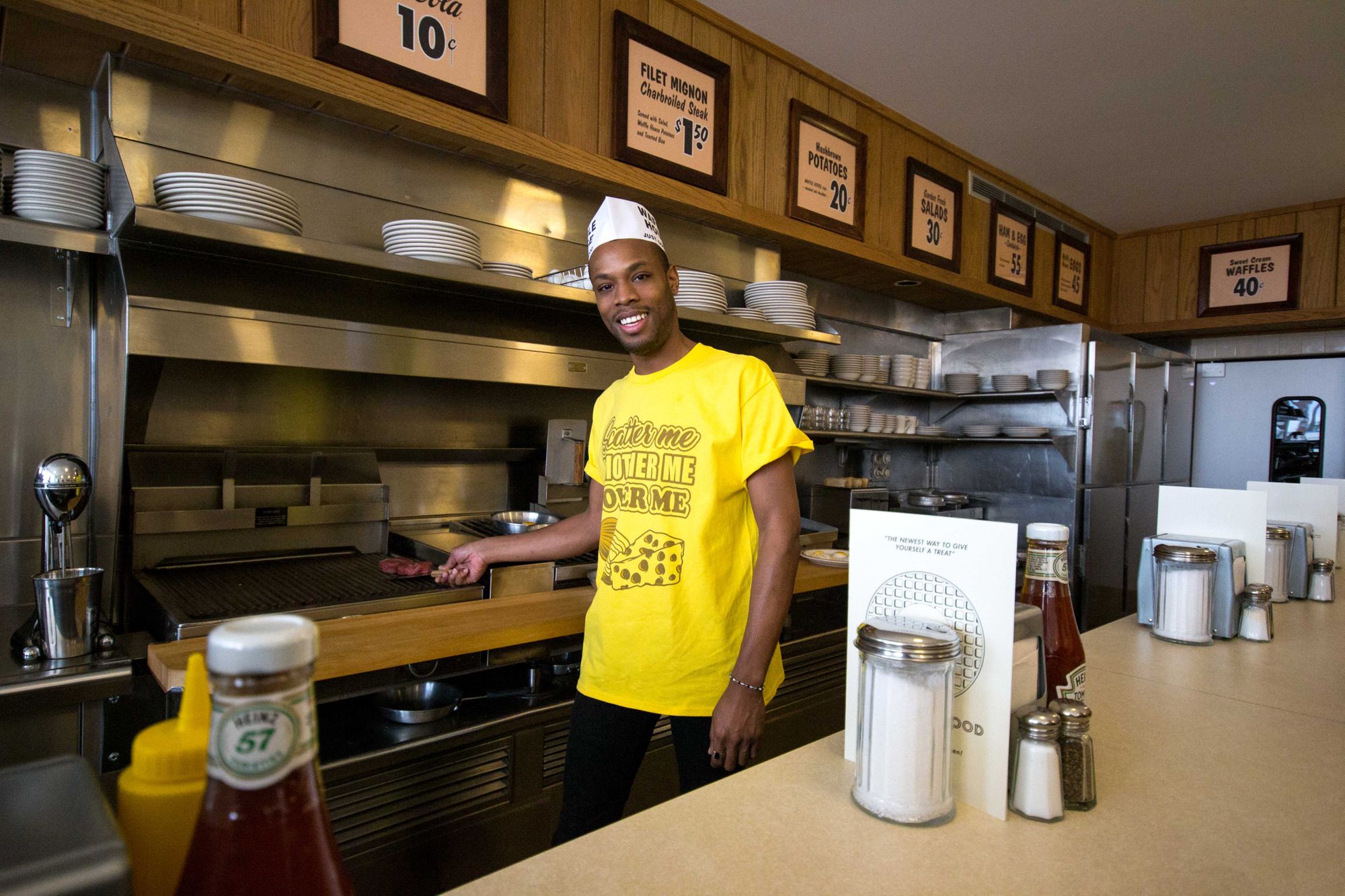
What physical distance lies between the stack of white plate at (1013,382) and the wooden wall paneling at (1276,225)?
2.06 metres

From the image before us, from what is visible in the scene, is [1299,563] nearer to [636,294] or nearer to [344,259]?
[636,294]

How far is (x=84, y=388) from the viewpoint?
216 centimetres

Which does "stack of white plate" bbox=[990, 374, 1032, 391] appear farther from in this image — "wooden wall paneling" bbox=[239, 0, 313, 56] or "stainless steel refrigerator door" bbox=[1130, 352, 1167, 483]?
"wooden wall paneling" bbox=[239, 0, 313, 56]

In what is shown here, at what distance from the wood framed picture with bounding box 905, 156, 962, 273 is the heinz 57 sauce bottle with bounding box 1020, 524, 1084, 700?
11.4 ft

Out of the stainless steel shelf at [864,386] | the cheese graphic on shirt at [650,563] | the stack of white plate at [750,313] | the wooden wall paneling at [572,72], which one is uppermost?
the wooden wall paneling at [572,72]

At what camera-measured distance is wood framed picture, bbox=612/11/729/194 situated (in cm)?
285

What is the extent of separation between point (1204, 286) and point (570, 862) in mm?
6395

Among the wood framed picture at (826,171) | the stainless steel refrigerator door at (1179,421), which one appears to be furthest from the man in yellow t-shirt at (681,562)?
the stainless steel refrigerator door at (1179,421)

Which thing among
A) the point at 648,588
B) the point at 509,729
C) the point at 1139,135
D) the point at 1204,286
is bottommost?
the point at 509,729

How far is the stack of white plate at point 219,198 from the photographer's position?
73.0 inches

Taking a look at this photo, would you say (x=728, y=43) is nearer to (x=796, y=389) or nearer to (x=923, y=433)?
(x=796, y=389)

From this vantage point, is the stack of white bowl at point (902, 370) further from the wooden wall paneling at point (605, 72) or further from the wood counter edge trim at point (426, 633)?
the wood counter edge trim at point (426, 633)

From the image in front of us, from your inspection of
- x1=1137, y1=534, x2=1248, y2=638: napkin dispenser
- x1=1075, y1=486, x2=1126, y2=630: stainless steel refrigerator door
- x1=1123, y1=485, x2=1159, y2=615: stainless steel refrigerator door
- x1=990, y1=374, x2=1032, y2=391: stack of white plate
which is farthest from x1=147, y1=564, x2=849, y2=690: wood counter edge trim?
x1=1123, y1=485, x2=1159, y2=615: stainless steel refrigerator door

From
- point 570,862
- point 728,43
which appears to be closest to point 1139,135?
point 728,43
